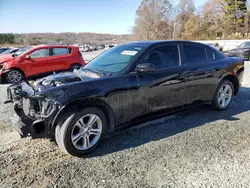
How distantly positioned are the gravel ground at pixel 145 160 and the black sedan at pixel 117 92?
0.29 meters

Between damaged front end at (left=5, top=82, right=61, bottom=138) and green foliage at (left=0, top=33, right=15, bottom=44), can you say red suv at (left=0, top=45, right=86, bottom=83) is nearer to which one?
damaged front end at (left=5, top=82, right=61, bottom=138)

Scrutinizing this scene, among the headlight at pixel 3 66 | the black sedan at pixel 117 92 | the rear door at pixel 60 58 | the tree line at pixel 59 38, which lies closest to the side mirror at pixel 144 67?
the black sedan at pixel 117 92

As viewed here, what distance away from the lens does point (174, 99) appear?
3.75 meters

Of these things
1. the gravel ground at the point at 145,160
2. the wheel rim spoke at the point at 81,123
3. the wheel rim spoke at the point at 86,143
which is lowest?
the gravel ground at the point at 145,160

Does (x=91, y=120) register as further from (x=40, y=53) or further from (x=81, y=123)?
(x=40, y=53)

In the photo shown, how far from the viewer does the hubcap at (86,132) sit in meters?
2.84

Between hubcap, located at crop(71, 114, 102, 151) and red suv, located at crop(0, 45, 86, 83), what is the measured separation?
240 inches

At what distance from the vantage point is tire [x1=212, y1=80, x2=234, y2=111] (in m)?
4.48

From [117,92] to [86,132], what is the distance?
724mm

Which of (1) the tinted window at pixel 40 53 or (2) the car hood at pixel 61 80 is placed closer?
(2) the car hood at pixel 61 80

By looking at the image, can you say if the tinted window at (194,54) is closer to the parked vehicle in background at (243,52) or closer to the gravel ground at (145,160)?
the gravel ground at (145,160)

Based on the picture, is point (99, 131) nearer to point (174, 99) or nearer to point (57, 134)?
point (57, 134)

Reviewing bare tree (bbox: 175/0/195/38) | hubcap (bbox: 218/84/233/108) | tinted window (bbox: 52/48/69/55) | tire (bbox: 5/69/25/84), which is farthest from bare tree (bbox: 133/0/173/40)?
hubcap (bbox: 218/84/233/108)

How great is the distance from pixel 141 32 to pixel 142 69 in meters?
47.6
